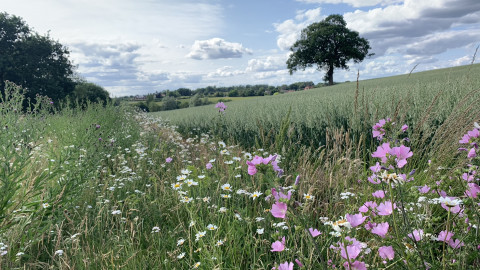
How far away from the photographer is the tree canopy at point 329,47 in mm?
38594

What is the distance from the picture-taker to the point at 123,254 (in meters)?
2.30

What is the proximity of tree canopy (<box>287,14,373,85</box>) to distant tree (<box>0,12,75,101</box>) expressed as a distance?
27.6 meters

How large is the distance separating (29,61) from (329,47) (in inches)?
1317

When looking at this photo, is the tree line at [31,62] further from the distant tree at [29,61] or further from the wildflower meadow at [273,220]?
the wildflower meadow at [273,220]

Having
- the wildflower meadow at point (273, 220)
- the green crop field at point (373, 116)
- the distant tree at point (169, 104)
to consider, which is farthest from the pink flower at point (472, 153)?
the distant tree at point (169, 104)

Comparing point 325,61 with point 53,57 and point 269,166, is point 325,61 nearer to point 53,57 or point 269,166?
point 53,57

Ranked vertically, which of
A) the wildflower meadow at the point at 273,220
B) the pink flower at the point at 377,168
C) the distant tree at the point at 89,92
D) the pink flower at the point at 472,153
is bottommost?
the wildflower meadow at the point at 273,220

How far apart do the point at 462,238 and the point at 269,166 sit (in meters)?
0.88

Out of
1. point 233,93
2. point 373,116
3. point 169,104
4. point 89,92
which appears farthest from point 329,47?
point 373,116

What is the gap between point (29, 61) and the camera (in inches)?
1105

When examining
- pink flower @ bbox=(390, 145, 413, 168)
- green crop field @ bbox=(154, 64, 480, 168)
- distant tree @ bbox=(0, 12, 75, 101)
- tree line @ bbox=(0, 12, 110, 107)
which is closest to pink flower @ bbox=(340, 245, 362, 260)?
pink flower @ bbox=(390, 145, 413, 168)

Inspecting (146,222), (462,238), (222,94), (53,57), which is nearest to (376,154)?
(462,238)

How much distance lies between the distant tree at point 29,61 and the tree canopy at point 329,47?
27566 mm

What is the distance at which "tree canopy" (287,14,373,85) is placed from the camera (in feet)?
127
